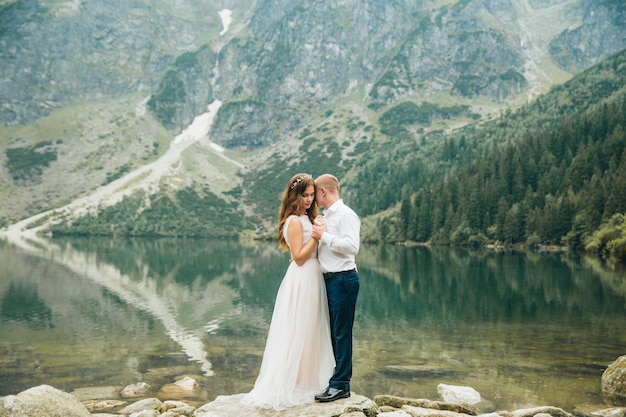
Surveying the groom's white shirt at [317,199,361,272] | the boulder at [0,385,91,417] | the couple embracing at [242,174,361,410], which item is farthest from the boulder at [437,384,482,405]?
the boulder at [0,385,91,417]

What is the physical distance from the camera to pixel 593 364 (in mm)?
23109

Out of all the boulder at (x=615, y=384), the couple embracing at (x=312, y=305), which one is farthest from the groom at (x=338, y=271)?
the boulder at (x=615, y=384)

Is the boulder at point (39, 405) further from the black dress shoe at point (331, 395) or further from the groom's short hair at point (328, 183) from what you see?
the groom's short hair at point (328, 183)

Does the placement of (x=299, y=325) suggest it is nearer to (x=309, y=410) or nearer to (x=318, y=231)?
(x=309, y=410)

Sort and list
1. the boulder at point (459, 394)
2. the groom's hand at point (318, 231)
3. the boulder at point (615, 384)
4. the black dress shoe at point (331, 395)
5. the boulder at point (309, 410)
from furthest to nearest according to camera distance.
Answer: the boulder at point (459, 394), the boulder at point (615, 384), the black dress shoe at point (331, 395), the groom's hand at point (318, 231), the boulder at point (309, 410)

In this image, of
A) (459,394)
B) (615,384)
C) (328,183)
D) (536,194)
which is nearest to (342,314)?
(328,183)

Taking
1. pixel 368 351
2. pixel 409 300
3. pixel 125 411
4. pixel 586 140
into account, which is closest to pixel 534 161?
pixel 586 140

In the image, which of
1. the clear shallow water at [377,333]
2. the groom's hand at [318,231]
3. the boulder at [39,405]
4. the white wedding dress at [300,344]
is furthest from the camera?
the clear shallow water at [377,333]

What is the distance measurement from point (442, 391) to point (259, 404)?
9.65 m

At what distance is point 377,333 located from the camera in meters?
32.6

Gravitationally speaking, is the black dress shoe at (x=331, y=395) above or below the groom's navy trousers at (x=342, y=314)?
below

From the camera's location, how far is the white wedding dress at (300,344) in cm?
1143

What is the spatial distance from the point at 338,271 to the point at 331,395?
8.11ft

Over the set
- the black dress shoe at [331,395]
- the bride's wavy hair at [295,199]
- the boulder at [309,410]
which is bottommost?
the boulder at [309,410]
